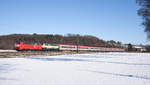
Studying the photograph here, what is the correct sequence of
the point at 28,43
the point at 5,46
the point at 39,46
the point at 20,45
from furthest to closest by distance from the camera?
the point at 5,46 → the point at 39,46 → the point at 28,43 → the point at 20,45

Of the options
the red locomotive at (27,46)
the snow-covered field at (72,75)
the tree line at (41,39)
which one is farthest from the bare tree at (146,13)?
the tree line at (41,39)

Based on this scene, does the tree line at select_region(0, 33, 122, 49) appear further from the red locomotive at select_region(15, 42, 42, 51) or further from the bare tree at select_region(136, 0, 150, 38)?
the bare tree at select_region(136, 0, 150, 38)

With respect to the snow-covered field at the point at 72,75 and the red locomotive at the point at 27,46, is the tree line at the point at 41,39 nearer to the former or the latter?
the red locomotive at the point at 27,46

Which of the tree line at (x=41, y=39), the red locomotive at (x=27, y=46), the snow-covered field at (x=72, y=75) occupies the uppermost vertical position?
the tree line at (x=41, y=39)

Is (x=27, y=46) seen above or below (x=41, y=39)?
below

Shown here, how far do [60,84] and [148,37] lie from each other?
18209mm

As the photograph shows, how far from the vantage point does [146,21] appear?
19.9 metres

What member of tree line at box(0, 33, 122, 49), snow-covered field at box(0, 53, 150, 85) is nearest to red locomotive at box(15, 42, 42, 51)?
snow-covered field at box(0, 53, 150, 85)

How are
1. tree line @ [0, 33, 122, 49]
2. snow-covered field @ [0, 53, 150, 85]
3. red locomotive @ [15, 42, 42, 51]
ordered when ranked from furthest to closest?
1. tree line @ [0, 33, 122, 49]
2. red locomotive @ [15, 42, 42, 51]
3. snow-covered field @ [0, 53, 150, 85]

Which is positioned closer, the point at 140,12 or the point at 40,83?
the point at 40,83

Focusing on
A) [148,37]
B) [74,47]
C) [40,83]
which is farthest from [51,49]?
[40,83]

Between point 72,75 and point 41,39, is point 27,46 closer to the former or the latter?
point 72,75

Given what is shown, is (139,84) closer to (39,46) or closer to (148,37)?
(148,37)

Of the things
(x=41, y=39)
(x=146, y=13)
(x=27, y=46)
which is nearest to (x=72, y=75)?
(x=146, y=13)
